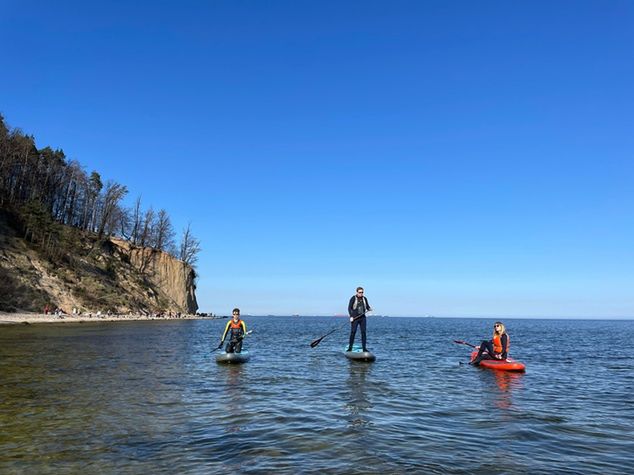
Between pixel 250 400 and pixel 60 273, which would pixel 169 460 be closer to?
pixel 250 400

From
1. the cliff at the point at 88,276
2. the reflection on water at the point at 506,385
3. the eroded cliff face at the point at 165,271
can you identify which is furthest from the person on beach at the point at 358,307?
the eroded cliff face at the point at 165,271

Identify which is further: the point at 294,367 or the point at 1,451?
the point at 294,367

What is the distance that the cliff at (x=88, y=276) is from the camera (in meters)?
56.3

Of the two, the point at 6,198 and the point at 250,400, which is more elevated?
the point at 6,198

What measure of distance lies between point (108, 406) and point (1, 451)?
3651 mm

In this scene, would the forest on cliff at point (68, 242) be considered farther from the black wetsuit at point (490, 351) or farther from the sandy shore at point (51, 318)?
the black wetsuit at point (490, 351)

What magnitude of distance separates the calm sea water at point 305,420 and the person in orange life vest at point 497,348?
1.79 m

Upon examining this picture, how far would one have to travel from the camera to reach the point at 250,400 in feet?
41.0

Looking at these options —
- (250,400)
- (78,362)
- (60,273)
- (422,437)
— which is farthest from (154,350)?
(60,273)

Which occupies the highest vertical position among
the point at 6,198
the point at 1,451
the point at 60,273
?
the point at 6,198

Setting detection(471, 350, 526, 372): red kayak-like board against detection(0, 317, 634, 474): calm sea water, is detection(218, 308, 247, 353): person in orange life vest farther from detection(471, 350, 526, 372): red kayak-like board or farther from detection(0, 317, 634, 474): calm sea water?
detection(471, 350, 526, 372): red kayak-like board

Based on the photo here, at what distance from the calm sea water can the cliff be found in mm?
43176

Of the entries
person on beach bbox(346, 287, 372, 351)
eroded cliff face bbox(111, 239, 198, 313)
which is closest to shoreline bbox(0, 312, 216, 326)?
eroded cliff face bbox(111, 239, 198, 313)

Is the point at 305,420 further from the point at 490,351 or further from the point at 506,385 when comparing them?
the point at 490,351
